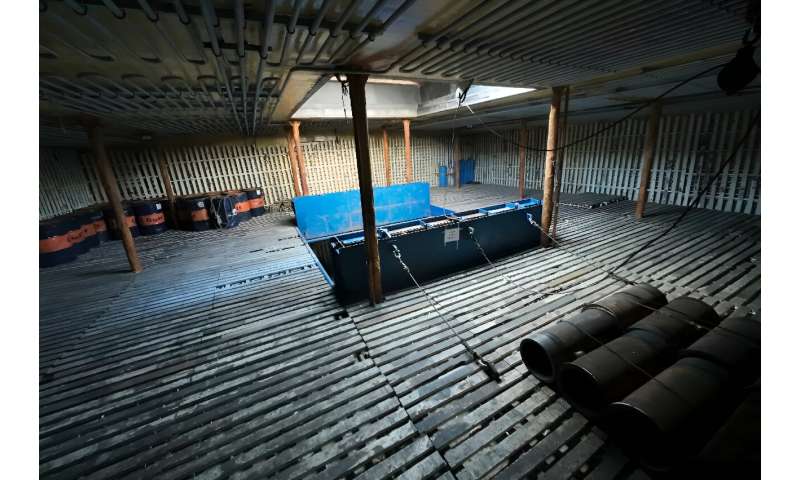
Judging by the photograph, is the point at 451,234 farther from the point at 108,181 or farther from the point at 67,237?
the point at 67,237

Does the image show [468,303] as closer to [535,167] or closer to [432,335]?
[432,335]

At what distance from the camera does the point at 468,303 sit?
17.6ft

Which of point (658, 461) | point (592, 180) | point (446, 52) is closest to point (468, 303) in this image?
point (658, 461)

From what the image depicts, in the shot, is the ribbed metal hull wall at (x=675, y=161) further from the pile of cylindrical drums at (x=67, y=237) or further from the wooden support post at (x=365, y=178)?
the pile of cylindrical drums at (x=67, y=237)

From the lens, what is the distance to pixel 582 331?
11.7 feet

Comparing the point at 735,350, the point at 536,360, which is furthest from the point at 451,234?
the point at 735,350

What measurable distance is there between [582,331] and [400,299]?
118 inches

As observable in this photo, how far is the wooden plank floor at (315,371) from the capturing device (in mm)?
2906

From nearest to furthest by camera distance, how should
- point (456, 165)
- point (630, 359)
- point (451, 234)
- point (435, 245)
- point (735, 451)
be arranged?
point (735, 451)
point (630, 359)
point (435, 245)
point (451, 234)
point (456, 165)

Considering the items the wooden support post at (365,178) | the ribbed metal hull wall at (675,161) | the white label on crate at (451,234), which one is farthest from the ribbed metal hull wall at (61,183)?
the ribbed metal hull wall at (675,161)

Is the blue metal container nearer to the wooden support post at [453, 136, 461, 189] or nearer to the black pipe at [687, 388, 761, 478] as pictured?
the black pipe at [687, 388, 761, 478]

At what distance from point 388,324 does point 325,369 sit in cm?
124

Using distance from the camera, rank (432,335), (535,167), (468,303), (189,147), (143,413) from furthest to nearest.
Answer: (535,167)
(189,147)
(468,303)
(432,335)
(143,413)

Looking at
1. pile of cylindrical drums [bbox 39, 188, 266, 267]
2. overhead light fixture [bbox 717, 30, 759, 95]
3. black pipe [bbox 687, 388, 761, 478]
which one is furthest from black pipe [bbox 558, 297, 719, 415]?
pile of cylindrical drums [bbox 39, 188, 266, 267]
